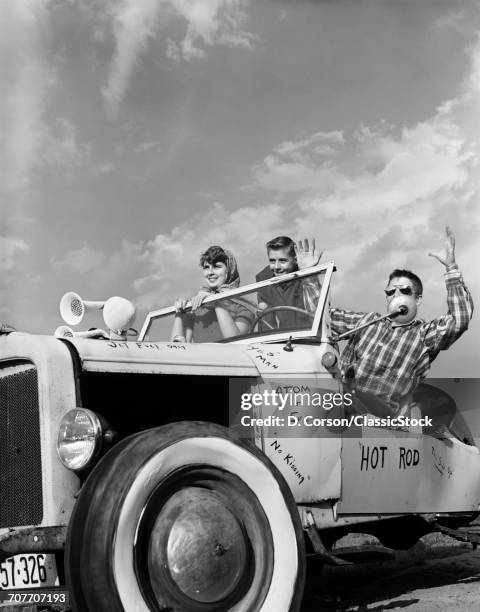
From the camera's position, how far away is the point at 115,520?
129 inches

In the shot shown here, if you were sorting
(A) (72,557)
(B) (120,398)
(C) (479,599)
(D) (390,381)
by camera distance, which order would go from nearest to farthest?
(A) (72,557), (B) (120,398), (C) (479,599), (D) (390,381)

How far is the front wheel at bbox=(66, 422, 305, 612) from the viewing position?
3240 millimetres

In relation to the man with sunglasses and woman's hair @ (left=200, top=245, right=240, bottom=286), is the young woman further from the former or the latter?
the man with sunglasses

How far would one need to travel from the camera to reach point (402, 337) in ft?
17.7

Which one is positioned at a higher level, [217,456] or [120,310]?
[120,310]

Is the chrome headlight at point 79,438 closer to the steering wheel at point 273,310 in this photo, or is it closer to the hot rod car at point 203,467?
the hot rod car at point 203,467

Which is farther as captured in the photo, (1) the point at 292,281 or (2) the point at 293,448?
(1) the point at 292,281

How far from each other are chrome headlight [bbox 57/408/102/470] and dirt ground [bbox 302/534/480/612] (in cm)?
186

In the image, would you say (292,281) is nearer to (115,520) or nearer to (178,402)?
(178,402)

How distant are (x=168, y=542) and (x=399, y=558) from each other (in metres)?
4.02

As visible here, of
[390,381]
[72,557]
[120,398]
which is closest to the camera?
[72,557]

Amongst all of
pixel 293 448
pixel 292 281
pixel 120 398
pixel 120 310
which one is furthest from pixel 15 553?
pixel 292 281

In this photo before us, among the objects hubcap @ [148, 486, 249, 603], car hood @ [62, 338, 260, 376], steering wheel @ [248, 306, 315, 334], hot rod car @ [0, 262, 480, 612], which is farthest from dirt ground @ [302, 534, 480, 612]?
steering wheel @ [248, 306, 315, 334]

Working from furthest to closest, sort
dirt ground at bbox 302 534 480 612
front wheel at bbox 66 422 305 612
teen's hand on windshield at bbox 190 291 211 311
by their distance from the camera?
teen's hand on windshield at bbox 190 291 211 311
dirt ground at bbox 302 534 480 612
front wheel at bbox 66 422 305 612
